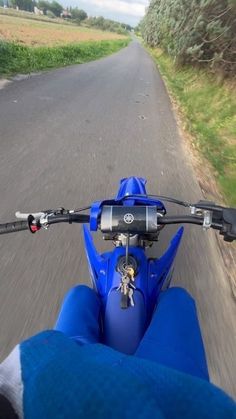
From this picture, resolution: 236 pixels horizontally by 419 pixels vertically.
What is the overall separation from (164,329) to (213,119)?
27.4 ft

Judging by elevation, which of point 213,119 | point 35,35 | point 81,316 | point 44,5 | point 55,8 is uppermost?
point 44,5

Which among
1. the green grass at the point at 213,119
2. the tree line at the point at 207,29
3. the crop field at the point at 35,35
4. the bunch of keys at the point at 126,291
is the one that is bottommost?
the bunch of keys at the point at 126,291

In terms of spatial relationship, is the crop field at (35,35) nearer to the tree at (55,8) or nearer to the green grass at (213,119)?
the green grass at (213,119)

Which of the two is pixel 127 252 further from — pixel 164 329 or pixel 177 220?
pixel 164 329

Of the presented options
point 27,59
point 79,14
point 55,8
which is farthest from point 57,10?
point 27,59

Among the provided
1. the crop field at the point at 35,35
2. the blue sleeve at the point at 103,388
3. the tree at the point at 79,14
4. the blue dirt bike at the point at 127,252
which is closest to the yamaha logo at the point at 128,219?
the blue dirt bike at the point at 127,252

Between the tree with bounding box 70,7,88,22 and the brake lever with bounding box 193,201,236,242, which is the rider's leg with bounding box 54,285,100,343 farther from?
the tree with bounding box 70,7,88,22

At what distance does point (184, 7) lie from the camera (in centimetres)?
1022

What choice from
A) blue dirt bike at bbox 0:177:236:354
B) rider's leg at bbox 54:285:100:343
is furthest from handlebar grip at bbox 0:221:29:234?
rider's leg at bbox 54:285:100:343

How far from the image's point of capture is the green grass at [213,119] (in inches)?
232

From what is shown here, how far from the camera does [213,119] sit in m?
8.84

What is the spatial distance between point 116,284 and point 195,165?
15.2ft

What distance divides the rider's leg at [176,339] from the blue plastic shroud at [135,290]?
0.14 meters

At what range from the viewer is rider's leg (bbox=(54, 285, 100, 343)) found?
1.46 meters
